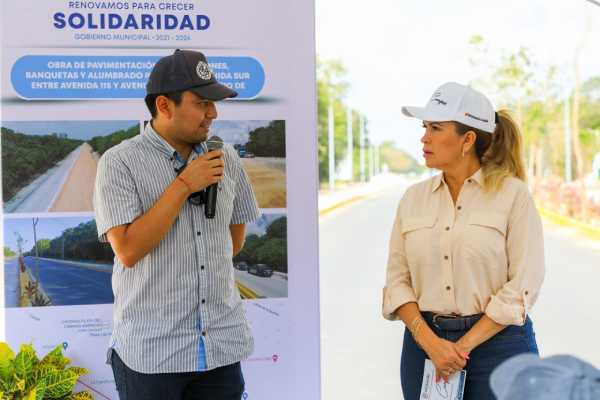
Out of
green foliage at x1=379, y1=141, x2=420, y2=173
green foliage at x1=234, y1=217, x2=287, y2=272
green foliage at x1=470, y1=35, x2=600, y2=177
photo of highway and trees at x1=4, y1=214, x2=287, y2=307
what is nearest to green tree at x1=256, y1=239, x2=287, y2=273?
green foliage at x1=234, y1=217, x2=287, y2=272

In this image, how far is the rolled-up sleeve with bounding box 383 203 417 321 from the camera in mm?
2145

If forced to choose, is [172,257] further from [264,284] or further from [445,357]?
[264,284]

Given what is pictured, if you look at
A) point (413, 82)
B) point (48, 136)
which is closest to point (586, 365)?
point (48, 136)

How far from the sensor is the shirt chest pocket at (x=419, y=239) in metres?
2.10

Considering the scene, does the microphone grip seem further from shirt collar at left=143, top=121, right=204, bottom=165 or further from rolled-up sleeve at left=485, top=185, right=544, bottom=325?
rolled-up sleeve at left=485, top=185, right=544, bottom=325

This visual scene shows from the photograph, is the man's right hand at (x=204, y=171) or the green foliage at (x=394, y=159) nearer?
the man's right hand at (x=204, y=171)

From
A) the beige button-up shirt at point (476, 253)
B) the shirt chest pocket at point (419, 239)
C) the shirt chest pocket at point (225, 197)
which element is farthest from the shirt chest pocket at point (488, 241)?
the shirt chest pocket at point (225, 197)

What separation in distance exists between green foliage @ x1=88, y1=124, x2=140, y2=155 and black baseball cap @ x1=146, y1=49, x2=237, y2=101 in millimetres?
957

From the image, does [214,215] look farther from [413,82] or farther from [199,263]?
[413,82]

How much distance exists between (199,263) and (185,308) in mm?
121

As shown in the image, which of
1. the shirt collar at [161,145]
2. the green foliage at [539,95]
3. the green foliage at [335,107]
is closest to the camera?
the shirt collar at [161,145]

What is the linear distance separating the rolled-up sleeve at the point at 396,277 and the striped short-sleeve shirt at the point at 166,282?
506 mm

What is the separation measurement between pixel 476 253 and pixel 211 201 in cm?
74

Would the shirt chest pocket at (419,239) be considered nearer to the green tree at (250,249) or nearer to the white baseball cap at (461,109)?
the white baseball cap at (461,109)
